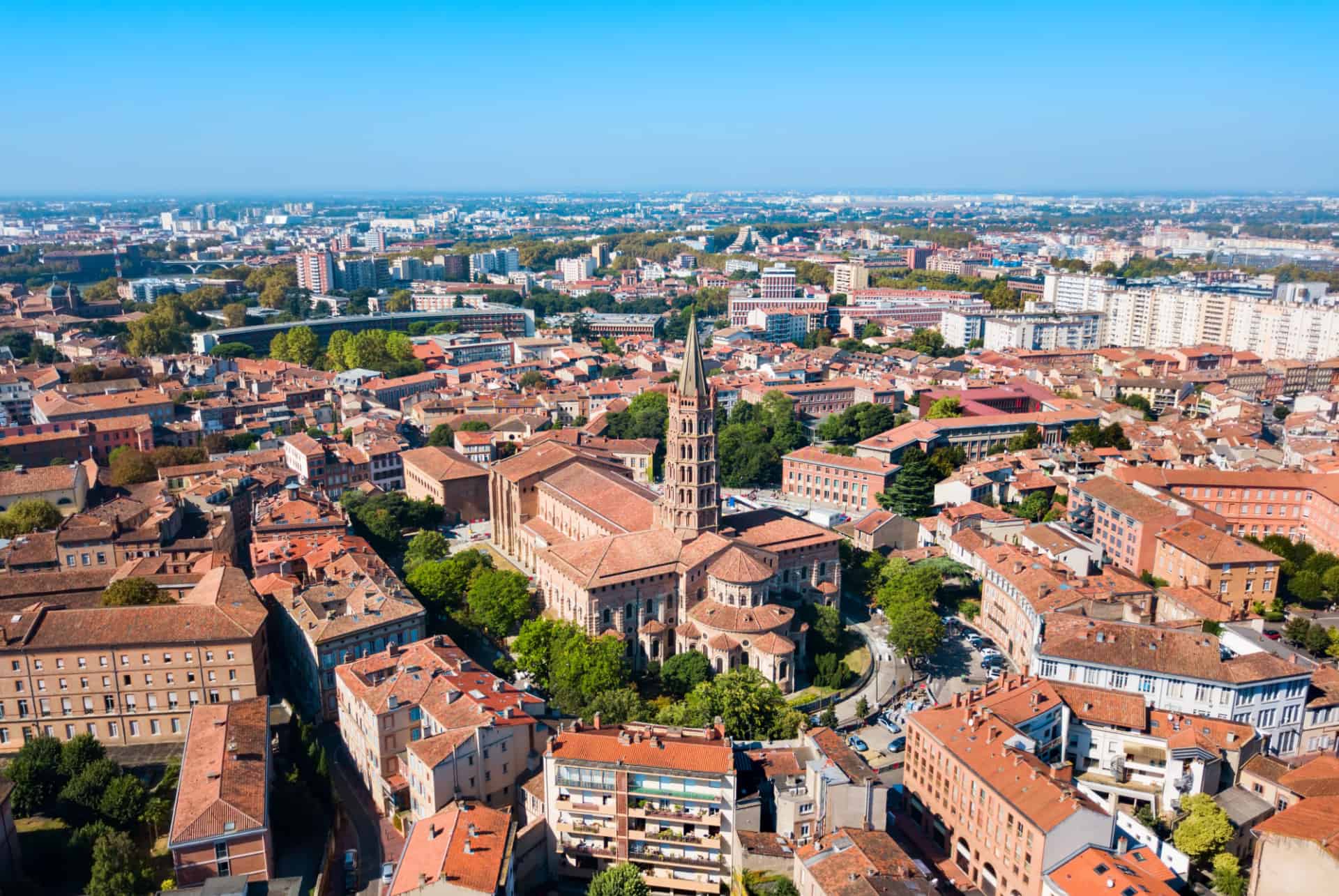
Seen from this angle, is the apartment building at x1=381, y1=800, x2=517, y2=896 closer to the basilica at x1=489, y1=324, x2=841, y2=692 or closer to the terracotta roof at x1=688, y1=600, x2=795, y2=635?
the basilica at x1=489, y1=324, x2=841, y2=692

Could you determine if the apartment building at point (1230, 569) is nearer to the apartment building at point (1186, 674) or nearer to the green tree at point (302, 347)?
the apartment building at point (1186, 674)

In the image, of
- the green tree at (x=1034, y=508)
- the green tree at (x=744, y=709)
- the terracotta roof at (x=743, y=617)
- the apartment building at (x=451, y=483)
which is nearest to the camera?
the green tree at (x=744, y=709)

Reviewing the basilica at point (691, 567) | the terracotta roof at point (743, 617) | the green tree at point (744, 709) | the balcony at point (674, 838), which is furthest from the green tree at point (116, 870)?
the terracotta roof at point (743, 617)

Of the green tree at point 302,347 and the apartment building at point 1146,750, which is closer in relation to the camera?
the apartment building at point 1146,750

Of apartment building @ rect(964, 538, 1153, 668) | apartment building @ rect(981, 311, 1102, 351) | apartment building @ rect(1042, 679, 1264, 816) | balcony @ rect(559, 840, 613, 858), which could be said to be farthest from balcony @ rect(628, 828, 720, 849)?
apartment building @ rect(981, 311, 1102, 351)

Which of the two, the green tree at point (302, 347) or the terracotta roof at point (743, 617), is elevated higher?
the green tree at point (302, 347)

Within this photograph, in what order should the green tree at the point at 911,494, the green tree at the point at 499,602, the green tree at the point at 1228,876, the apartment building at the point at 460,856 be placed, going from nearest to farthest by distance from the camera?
the apartment building at the point at 460,856, the green tree at the point at 1228,876, the green tree at the point at 499,602, the green tree at the point at 911,494

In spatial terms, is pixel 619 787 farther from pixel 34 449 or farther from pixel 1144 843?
pixel 34 449
